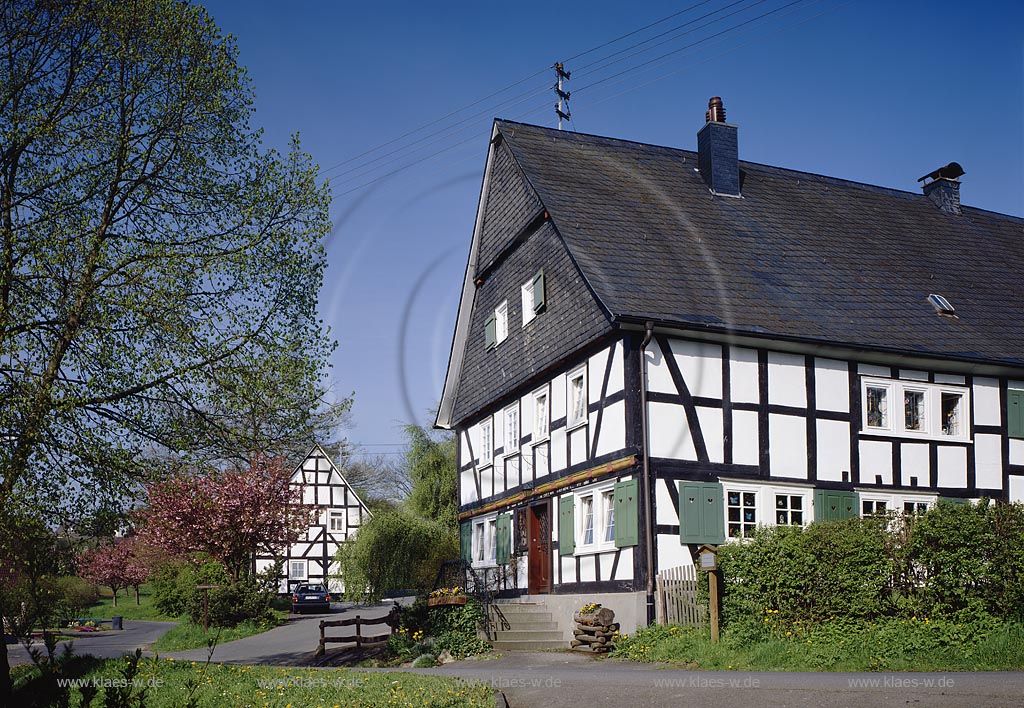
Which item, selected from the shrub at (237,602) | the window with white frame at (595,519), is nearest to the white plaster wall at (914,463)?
the window with white frame at (595,519)

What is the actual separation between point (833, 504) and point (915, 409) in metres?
2.97

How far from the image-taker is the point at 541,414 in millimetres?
22266

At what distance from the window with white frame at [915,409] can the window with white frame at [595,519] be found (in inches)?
205

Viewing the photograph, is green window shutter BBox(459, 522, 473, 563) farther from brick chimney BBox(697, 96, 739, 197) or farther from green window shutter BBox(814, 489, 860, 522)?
brick chimney BBox(697, 96, 739, 197)

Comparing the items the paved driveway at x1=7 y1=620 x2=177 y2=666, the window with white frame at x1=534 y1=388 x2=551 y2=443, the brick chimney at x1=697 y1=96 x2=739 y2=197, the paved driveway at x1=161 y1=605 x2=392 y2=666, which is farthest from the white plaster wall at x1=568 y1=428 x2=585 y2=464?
the paved driveway at x1=7 y1=620 x2=177 y2=666

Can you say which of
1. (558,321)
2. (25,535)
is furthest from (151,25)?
(558,321)

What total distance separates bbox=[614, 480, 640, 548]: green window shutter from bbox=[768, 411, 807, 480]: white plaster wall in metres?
2.87

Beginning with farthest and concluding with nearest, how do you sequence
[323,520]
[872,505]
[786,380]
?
1. [323,520]
2. [872,505]
3. [786,380]

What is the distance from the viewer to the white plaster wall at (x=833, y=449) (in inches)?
776

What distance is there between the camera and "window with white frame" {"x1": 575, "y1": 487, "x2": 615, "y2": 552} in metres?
19.2

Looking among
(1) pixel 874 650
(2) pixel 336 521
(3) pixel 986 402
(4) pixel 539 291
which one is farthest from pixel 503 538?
(2) pixel 336 521

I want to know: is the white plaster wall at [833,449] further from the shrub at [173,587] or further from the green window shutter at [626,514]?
the shrub at [173,587]

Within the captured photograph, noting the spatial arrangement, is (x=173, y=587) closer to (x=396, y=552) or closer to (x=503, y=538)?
(x=396, y=552)

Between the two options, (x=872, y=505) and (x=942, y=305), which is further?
(x=942, y=305)
